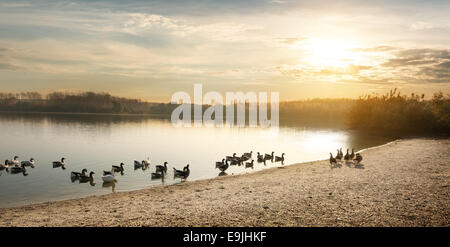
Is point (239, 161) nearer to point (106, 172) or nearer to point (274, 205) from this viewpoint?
point (106, 172)

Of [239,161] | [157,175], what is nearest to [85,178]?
[157,175]

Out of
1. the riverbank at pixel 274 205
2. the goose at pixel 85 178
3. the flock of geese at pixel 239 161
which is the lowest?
the flock of geese at pixel 239 161

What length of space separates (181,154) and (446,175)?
1049 inches

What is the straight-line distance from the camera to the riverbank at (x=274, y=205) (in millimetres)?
10633

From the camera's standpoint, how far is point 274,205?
41.0ft

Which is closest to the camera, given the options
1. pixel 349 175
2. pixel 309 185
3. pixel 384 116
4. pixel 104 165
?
pixel 309 185

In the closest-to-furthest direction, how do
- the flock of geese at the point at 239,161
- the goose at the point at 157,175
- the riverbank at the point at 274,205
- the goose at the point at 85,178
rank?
the riverbank at the point at 274,205 < the goose at the point at 85,178 < the goose at the point at 157,175 < the flock of geese at the point at 239,161

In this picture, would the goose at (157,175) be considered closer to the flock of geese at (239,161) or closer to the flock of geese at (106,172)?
→ the flock of geese at (106,172)

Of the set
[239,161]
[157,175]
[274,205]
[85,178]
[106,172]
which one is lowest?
[239,161]

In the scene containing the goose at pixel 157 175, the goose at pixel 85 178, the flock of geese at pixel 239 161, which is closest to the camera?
the goose at pixel 85 178

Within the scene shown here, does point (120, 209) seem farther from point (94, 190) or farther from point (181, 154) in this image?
point (181, 154)

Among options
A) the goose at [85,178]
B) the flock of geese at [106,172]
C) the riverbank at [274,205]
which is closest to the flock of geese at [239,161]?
the flock of geese at [106,172]

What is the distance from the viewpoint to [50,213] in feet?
45.2

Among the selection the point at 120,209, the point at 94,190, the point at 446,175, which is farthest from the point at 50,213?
the point at 446,175
